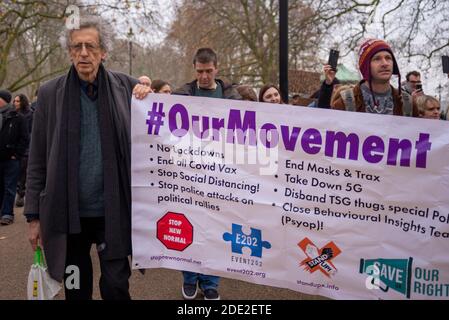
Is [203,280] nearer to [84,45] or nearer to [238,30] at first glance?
[84,45]

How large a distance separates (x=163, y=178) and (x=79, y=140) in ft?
2.16

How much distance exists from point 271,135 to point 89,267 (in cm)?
141

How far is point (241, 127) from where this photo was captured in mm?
2787

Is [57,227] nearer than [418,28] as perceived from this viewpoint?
Yes

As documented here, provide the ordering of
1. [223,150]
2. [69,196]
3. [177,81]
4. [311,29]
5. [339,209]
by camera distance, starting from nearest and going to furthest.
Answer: [69,196], [339,209], [223,150], [311,29], [177,81]

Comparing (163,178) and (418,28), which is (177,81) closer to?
(418,28)

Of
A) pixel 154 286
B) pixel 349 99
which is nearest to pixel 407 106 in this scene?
pixel 349 99

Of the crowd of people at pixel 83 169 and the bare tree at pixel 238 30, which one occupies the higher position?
the bare tree at pixel 238 30

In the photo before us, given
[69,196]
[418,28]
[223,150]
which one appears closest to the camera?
[69,196]

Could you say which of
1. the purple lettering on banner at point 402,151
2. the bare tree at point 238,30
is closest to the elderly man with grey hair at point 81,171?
the purple lettering on banner at point 402,151

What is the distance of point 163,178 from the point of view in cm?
291

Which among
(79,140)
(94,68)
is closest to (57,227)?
(79,140)

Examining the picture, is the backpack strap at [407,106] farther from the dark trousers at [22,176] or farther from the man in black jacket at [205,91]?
the dark trousers at [22,176]

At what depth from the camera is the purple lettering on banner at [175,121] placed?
9.48ft
